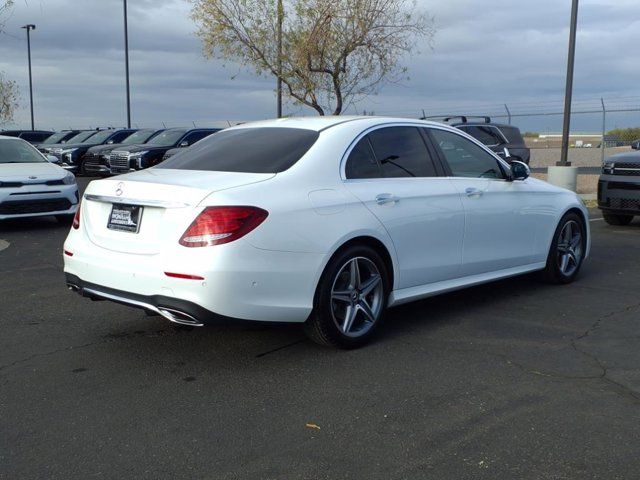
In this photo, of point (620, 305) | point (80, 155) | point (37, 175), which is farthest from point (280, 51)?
point (620, 305)

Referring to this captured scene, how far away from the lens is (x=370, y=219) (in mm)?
5168

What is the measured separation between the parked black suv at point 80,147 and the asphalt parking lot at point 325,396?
1976cm

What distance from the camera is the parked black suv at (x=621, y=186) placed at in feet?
37.2

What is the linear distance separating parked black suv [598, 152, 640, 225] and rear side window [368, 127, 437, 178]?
6563mm

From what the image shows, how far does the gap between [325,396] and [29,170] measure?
910cm

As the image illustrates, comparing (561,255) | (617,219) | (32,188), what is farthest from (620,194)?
(32,188)

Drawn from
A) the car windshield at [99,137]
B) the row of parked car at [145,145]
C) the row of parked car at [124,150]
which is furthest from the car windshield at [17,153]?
the car windshield at [99,137]

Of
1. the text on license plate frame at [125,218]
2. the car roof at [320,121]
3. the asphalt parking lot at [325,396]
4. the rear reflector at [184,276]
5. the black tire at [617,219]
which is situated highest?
the car roof at [320,121]

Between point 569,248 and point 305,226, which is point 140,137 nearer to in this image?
point 569,248

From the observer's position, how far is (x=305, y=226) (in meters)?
4.74

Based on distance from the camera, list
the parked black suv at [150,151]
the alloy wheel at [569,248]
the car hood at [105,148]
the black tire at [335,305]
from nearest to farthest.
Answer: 1. the black tire at [335,305]
2. the alloy wheel at [569,248]
3. the parked black suv at [150,151]
4. the car hood at [105,148]

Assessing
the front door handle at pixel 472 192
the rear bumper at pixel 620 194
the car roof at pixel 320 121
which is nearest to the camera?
the car roof at pixel 320 121

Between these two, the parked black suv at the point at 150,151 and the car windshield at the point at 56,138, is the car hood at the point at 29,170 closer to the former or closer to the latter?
the parked black suv at the point at 150,151

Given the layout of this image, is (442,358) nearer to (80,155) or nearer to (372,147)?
(372,147)
